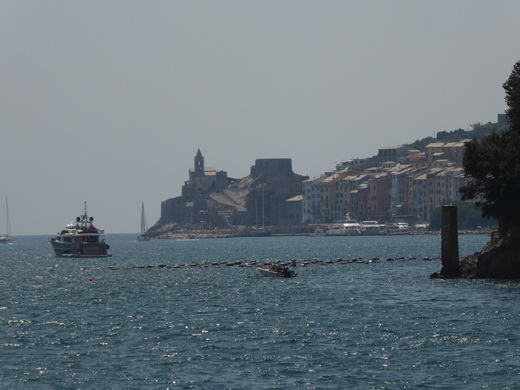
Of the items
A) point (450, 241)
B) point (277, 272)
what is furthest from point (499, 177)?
point (277, 272)

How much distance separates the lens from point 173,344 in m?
55.1

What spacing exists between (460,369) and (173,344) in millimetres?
13825

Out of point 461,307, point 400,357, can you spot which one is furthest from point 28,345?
point 461,307

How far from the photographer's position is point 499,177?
85.0 metres

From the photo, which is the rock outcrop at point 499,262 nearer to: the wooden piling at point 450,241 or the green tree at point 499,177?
the green tree at point 499,177

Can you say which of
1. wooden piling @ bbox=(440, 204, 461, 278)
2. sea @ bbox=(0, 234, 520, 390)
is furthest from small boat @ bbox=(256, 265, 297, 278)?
wooden piling @ bbox=(440, 204, 461, 278)

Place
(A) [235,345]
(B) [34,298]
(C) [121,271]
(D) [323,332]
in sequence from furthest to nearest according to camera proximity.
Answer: (C) [121,271] → (B) [34,298] → (D) [323,332] → (A) [235,345]

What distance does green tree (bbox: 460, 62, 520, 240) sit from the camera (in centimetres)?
8425

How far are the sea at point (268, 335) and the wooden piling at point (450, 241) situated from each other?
1527 millimetres

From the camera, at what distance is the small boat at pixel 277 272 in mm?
102750

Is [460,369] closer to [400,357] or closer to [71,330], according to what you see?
[400,357]

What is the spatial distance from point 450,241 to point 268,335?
96.8ft

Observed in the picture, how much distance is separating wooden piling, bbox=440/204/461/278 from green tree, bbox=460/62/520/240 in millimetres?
2981

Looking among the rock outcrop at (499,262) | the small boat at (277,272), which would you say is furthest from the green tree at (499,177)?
the small boat at (277,272)
